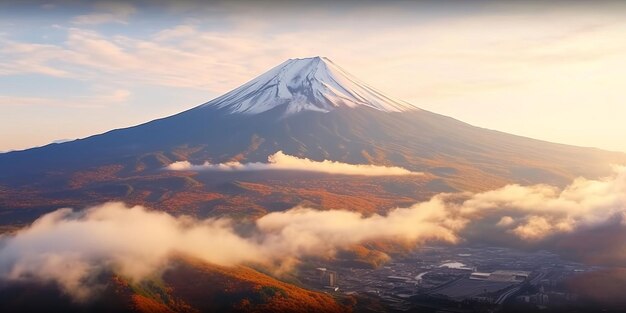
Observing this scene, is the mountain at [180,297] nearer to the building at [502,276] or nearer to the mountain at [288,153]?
the building at [502,276]

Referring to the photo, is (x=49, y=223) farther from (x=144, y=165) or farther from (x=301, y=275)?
(x=144, y=165)

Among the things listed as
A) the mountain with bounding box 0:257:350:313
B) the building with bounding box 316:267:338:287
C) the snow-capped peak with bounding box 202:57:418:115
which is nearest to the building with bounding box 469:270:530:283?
the building with bounding box 316:267:338:287

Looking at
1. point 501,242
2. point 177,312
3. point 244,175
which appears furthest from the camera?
point 244,175

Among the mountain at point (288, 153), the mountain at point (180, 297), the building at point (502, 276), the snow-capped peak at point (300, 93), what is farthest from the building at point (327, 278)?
the snow-capped peak at point (300, 93)

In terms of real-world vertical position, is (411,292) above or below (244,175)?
below

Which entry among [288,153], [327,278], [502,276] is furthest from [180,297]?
[288,153]

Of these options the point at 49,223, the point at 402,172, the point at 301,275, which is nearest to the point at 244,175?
the point at 402,172

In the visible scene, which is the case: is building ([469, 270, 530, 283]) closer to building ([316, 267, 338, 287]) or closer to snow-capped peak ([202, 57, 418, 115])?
building ([316, 267, 338, 287])
